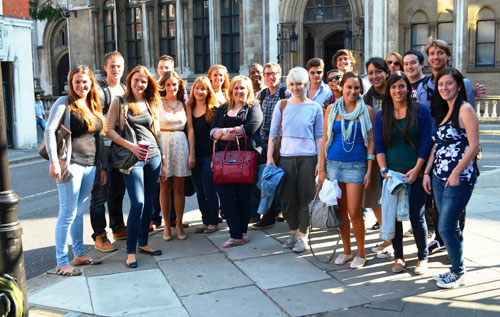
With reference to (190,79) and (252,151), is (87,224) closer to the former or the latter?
(252,151)

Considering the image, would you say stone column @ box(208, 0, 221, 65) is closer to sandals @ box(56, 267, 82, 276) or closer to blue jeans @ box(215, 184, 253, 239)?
blue jeans @ box(215, 184, 253, 239)

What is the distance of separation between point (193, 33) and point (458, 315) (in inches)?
885

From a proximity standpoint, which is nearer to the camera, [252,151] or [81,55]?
[252,151]

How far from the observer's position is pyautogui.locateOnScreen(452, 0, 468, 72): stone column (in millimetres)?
20188

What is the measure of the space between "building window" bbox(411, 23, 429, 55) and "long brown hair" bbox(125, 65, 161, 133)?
17.4 meters

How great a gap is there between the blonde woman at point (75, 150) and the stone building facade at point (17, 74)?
504 inches

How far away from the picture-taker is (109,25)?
92.3 feet

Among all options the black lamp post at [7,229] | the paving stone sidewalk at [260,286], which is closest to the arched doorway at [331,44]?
the paving stone sidewalk at [260,286]

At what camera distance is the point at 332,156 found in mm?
5488

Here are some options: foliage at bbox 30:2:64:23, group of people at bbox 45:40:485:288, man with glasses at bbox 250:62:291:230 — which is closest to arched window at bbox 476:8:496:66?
group of people at bbox 45:40:485:288

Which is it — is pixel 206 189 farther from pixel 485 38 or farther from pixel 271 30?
pixel 485 38

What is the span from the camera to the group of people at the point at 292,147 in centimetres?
490

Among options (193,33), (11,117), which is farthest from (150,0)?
(11,117)

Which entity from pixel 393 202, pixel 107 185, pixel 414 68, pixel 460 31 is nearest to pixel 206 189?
pixel 107 185
